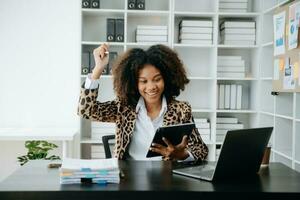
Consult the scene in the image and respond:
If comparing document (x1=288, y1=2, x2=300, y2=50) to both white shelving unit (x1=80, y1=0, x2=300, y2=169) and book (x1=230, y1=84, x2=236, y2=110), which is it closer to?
white shelving unit (x1=80, y1=0, x2=300, y2=169)

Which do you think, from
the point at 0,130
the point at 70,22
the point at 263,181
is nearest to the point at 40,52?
the point at 70,22

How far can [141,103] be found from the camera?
234cm

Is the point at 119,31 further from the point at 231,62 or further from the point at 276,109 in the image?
the point at 276,109

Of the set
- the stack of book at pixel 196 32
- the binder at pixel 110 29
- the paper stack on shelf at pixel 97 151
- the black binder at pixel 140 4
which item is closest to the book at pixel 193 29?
the stack of book at pixel 196 32

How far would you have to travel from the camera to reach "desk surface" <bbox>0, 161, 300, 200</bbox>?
1.33 meters

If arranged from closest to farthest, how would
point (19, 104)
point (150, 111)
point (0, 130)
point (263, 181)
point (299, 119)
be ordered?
point (263, 181) < point (150, 111) < point (299, 119) < point (0, 130) < point (19, 104)

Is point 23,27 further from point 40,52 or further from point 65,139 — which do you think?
point 65,139

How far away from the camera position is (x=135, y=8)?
3947mm

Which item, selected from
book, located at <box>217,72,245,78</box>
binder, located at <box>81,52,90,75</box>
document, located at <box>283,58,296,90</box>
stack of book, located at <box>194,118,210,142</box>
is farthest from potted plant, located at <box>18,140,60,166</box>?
document, located at <box>283,58,296,90</box>

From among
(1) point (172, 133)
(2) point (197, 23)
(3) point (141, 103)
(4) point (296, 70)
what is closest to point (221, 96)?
(2) point (197, 23)

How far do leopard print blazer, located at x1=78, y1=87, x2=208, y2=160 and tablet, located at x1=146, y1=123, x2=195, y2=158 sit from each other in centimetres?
31

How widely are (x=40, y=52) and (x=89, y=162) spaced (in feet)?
9.22

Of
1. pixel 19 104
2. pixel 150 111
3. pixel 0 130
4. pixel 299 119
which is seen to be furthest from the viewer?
pixel 19 104

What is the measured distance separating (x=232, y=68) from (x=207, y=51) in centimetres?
37
